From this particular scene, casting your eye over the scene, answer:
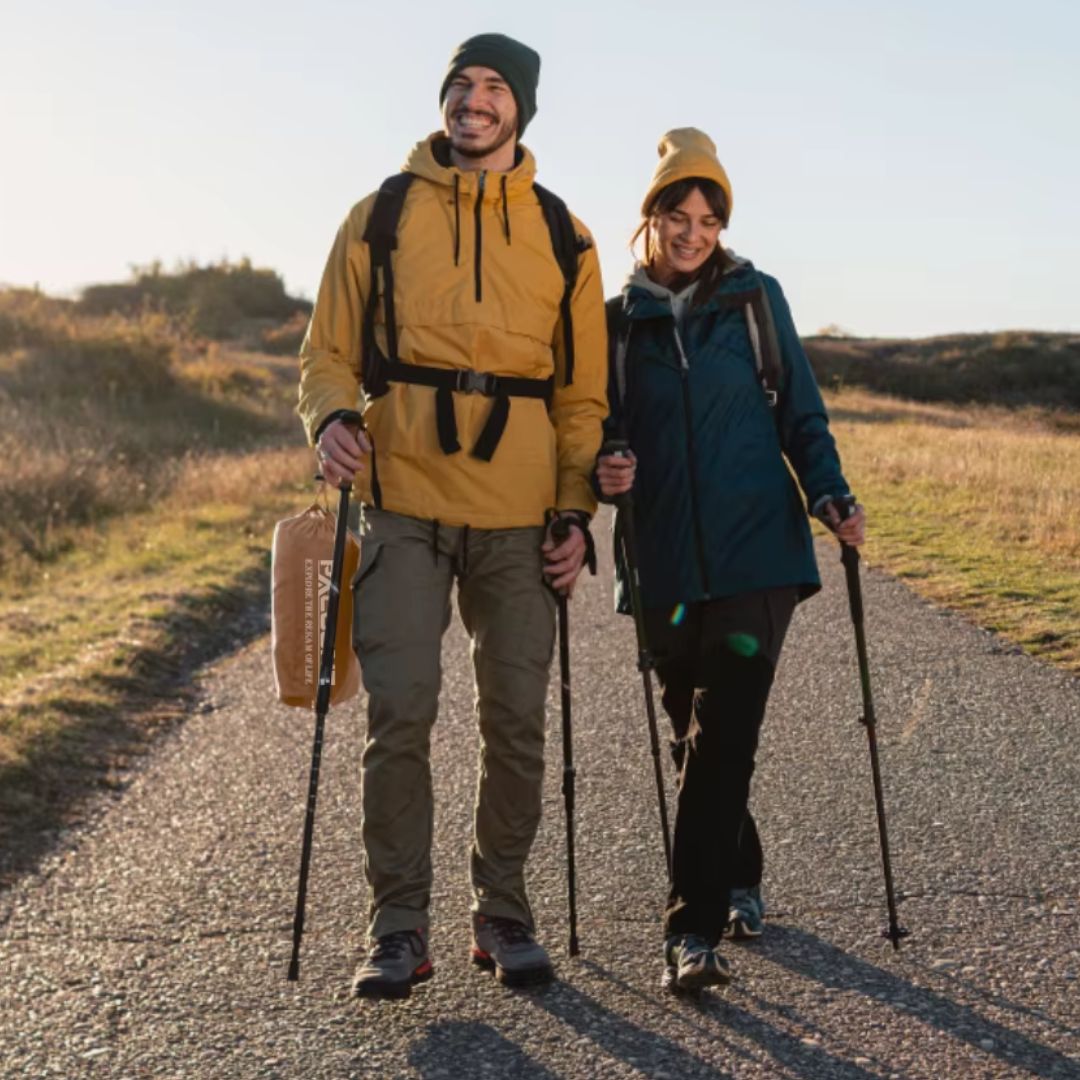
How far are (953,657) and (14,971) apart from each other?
569 cm

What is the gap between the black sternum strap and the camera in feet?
14.6

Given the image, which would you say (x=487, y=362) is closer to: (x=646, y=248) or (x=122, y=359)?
(x=646, y=248)

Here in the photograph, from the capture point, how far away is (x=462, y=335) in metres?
4.48

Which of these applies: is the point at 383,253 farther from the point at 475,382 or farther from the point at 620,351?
the point at 620,351

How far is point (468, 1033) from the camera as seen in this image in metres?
4.15

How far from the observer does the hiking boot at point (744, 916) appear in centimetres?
479

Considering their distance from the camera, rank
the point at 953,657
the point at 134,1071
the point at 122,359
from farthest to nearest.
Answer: the point at 122,359, the point at 953,657, the point at 134,1071

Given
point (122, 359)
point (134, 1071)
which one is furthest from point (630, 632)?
point (122, 359)

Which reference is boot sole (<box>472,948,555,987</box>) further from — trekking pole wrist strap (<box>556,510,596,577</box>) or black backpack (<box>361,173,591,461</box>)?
black backpack (<box>361,173,591,461</box>)

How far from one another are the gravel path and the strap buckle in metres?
1.52

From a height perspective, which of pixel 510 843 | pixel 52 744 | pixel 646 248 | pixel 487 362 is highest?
pixel 646 248

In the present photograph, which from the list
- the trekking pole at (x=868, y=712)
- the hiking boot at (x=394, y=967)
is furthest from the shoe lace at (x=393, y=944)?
the trekking pole at (x=868, y=712)

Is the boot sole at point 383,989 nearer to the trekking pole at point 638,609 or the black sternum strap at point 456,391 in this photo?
the trekking pole at point 638,609

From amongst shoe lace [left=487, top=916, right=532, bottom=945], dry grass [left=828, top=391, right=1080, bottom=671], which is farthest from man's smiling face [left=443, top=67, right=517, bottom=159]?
dry grass [left=828, top=391, right=1080, bottom=671]
